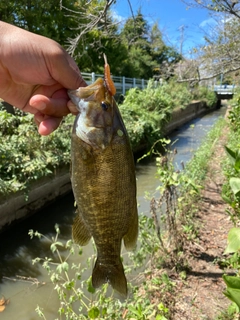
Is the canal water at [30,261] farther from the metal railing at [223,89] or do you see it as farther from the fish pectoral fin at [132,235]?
the metal railing at [223,89]

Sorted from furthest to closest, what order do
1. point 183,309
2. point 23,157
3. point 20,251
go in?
point 23,157 → point 20,251 → point 183,309

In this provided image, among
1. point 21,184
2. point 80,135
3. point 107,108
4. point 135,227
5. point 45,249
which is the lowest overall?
point 45,249

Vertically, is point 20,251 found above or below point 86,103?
below

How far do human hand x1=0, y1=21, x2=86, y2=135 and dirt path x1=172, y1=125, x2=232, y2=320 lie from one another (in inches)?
107

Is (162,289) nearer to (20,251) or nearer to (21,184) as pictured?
(20,251)

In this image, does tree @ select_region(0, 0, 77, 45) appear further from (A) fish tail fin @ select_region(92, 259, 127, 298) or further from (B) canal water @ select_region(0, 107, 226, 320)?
(A) fish tail fin @ select_region(92, 259, 127, 298)

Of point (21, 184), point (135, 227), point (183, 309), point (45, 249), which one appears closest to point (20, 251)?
point (45, 249)

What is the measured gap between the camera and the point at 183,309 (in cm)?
360

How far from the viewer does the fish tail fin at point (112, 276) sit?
1964mm

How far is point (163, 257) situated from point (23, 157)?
3.88 metres

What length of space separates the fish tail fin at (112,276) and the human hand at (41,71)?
901 millimetres

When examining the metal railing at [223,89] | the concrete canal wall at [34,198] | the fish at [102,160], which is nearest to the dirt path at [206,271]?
the fish at [102,160]

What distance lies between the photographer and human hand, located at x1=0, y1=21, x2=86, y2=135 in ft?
5.78

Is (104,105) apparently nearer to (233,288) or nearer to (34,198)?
(233,288)
